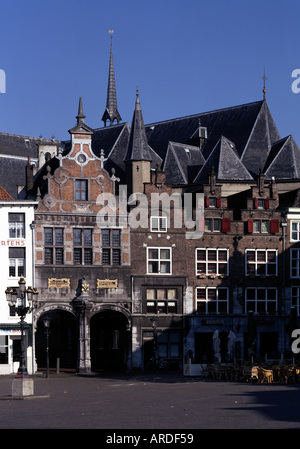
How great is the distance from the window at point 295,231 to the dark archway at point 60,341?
16846 millimetres

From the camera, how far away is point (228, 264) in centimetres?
6594

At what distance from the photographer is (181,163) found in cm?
7825

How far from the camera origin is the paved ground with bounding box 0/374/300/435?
1029 inches

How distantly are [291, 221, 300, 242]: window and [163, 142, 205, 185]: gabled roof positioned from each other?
39.9 feet

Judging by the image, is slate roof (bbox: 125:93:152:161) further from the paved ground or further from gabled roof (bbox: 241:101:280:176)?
the paved ground

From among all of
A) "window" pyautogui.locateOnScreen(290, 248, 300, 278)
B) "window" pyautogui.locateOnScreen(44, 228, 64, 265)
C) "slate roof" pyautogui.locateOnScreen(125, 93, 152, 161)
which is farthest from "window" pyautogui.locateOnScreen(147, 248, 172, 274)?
Result: "window" pyautogui.locateOnScreen(290, 248, 300, 278)

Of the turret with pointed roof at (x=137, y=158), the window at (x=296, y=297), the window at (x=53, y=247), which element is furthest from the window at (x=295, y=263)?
the window at (x=53, y=247)

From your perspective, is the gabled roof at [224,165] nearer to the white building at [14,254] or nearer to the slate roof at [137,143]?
the slate roof at [137,143]

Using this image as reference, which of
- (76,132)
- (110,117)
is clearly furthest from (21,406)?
(110,117)

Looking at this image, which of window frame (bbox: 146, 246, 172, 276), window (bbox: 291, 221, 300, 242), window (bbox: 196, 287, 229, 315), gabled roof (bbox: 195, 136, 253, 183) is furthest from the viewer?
gabled roof (bbox: 195, 136, 253, 183)

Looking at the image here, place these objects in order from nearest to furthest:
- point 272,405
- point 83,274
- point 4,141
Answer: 1. point 272,405
2. point 83,274
3. point 4,141
